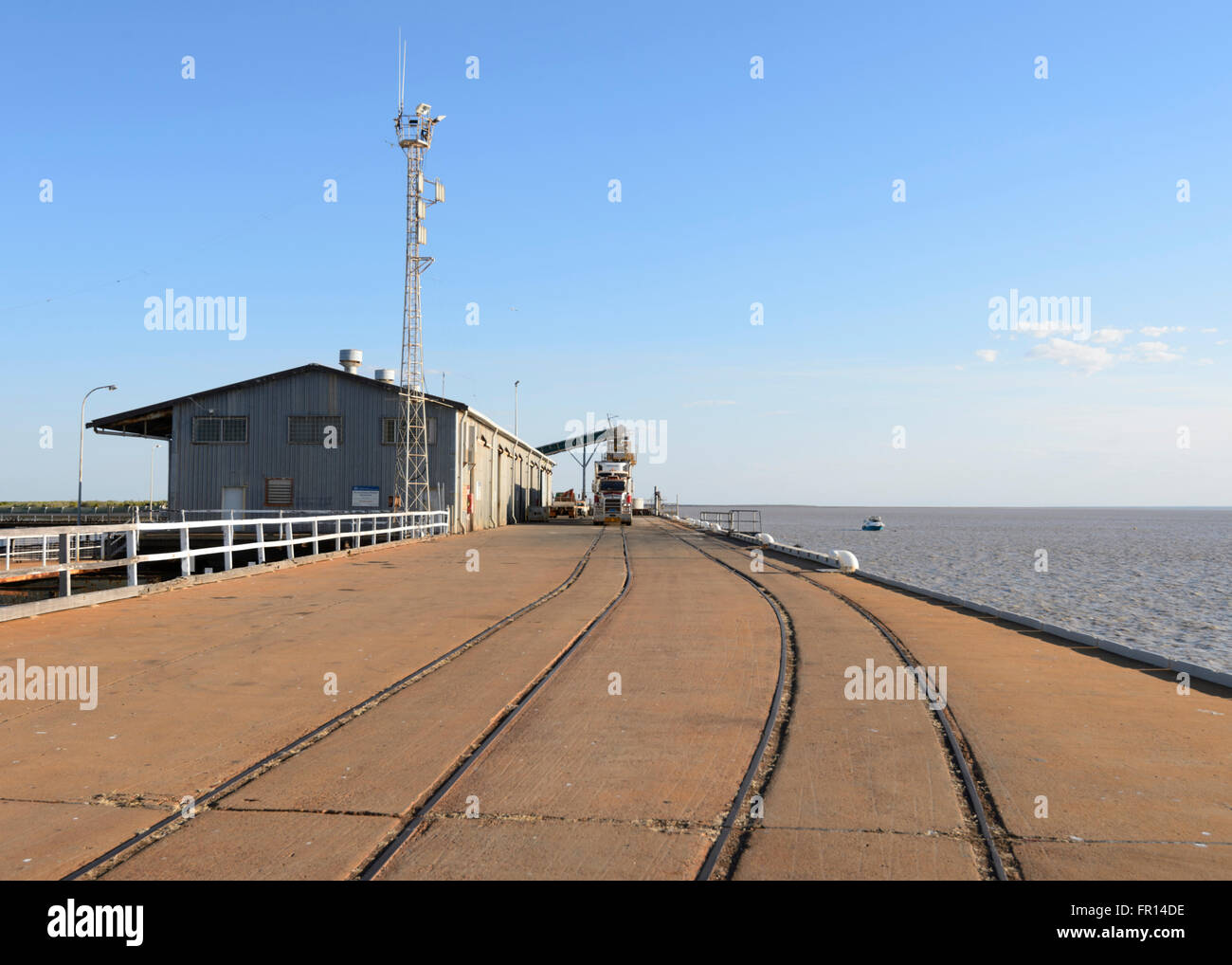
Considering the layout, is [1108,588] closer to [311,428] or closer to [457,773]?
[311,428]

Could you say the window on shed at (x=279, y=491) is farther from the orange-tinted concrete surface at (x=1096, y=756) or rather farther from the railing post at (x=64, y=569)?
the orange-tinted concrete surface at (x=1096, y=756)

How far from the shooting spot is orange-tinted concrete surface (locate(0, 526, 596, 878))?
5707 millimetres

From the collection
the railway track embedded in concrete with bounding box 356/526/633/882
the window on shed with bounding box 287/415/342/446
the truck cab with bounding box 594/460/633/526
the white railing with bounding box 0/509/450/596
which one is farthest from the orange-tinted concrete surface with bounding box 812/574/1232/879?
the truck cab with bounding box 594/460/633/526

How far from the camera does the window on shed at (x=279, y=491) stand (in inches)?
1718

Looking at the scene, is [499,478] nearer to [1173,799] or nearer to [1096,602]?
[1096,602]

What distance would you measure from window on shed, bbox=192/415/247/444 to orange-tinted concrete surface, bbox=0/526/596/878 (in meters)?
26.0

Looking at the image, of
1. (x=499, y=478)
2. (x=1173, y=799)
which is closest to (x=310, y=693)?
(x=1173, y=799)

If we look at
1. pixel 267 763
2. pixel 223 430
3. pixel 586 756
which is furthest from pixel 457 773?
Result: pixel 223 430

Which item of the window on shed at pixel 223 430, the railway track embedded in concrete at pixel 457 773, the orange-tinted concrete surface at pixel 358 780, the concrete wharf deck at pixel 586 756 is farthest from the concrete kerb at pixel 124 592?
the window on shed at pixel 223 430

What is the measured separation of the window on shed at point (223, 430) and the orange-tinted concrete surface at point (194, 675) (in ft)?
85.2

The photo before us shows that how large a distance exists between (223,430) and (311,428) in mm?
4198

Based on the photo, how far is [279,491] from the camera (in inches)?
1721

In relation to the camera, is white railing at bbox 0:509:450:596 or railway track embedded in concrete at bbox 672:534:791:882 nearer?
railway track embedded in concrete at bbox 672:534:791:882

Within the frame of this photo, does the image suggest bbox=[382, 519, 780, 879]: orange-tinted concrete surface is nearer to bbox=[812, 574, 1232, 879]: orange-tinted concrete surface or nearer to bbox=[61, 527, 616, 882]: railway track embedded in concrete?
bbox=[61, 527, 616, 882]: railway track embedded in concrete
